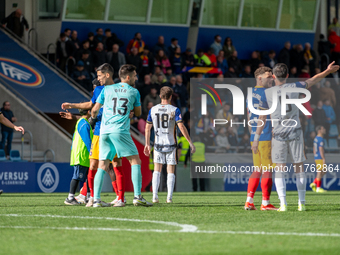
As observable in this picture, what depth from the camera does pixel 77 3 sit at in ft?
82.6

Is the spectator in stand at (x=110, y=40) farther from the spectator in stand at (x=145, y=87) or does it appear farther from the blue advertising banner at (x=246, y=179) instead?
the blue advertising banner at (x=246, y=179)

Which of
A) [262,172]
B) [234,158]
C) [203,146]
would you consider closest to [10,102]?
[203,146]

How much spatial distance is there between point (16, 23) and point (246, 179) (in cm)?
1088

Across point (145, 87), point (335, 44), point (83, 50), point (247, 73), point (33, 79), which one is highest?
point (335, 44)

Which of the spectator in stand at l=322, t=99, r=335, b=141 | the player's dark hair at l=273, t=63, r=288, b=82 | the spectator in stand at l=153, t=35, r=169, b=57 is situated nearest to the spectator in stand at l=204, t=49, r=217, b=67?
the spectator in stand at l=153, t=35, r=169, b=57

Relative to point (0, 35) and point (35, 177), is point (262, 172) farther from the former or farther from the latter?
point (0, 35)

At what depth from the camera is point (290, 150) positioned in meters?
8.28

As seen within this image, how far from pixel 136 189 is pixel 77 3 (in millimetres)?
17483

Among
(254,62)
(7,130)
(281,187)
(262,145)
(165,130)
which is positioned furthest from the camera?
(254,62)

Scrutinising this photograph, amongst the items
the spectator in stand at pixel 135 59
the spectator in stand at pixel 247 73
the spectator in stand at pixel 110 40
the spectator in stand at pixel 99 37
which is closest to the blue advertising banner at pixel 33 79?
the spectator in stand at pixel 99 37

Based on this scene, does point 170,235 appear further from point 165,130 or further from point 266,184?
point 165,130

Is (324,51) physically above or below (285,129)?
above

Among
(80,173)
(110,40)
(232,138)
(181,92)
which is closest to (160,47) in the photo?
(110,40)

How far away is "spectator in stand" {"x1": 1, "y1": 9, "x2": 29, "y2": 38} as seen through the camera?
Result: 23.3 meters
